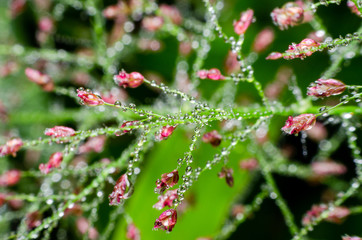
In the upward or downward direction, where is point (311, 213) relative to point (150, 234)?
downward

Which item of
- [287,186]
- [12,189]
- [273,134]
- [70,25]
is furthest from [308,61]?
[12,189]

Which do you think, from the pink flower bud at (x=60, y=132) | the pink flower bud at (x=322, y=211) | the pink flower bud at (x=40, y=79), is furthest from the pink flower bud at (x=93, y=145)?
the pink flower bud at (x=322, y=211)

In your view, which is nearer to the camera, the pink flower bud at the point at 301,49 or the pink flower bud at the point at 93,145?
the pink flower bud at the point at 301,49

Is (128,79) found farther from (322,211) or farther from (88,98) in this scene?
(322,211)

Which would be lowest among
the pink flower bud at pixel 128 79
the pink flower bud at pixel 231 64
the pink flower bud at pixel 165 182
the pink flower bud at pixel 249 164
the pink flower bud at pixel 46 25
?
the pink flower bud at pixel 165 182

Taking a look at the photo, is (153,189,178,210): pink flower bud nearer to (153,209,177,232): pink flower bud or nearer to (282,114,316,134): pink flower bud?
(153,209,177,232): pink flower bud

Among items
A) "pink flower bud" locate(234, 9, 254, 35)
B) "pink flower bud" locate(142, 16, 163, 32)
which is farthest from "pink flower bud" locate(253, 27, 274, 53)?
"pink flower bud" locate(234, 9, 254, 35)

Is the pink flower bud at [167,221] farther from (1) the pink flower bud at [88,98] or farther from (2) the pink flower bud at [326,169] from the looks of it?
(2) the pink flower bud at [326,169]

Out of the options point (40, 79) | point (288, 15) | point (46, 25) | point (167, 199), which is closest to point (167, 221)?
point (167, 199)

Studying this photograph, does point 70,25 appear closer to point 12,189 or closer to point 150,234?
point 12,189
